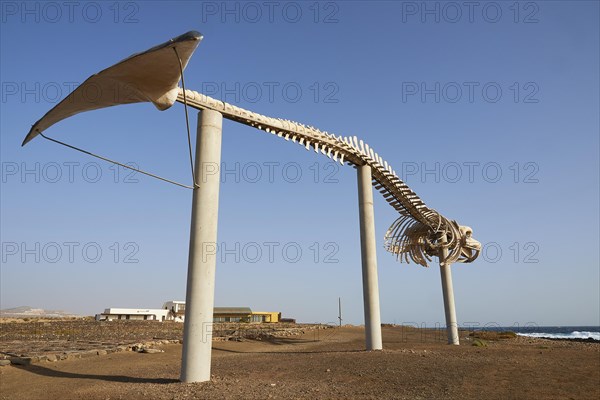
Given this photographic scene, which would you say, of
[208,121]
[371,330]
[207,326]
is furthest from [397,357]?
[208,121]

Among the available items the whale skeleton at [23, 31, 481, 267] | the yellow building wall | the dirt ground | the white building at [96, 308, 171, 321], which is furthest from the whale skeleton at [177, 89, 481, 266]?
the white building at [96, 308, 171, 321]

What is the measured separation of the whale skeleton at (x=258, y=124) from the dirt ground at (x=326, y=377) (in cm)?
645

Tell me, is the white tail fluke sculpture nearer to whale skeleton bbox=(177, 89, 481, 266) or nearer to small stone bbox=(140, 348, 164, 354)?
whale skeleton bbox=(177, 89, 481, 266)

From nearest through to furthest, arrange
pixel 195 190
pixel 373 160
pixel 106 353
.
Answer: pixel 195 190, pixel 106 353, pixel 373 160

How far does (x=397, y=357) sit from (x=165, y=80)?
39.4ft

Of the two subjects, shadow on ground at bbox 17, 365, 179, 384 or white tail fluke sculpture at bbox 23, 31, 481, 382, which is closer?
white tail fluke sculpture at bbox 23, 31, 481, 382

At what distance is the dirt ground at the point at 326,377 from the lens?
9445mm

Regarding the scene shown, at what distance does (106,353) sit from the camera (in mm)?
16188

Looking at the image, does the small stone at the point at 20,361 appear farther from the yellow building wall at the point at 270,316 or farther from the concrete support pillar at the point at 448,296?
the yellow building wall at the point at 270,316

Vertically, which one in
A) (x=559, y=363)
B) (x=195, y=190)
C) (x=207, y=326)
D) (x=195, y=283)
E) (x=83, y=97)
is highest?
(x=83, y=97)

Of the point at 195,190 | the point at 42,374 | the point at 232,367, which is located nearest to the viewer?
the point at 195,190

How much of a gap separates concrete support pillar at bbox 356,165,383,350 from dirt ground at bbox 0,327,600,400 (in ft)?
4.84

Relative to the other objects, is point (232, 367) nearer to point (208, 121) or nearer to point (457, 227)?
point (208, 121)

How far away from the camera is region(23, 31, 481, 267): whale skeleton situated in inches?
346
